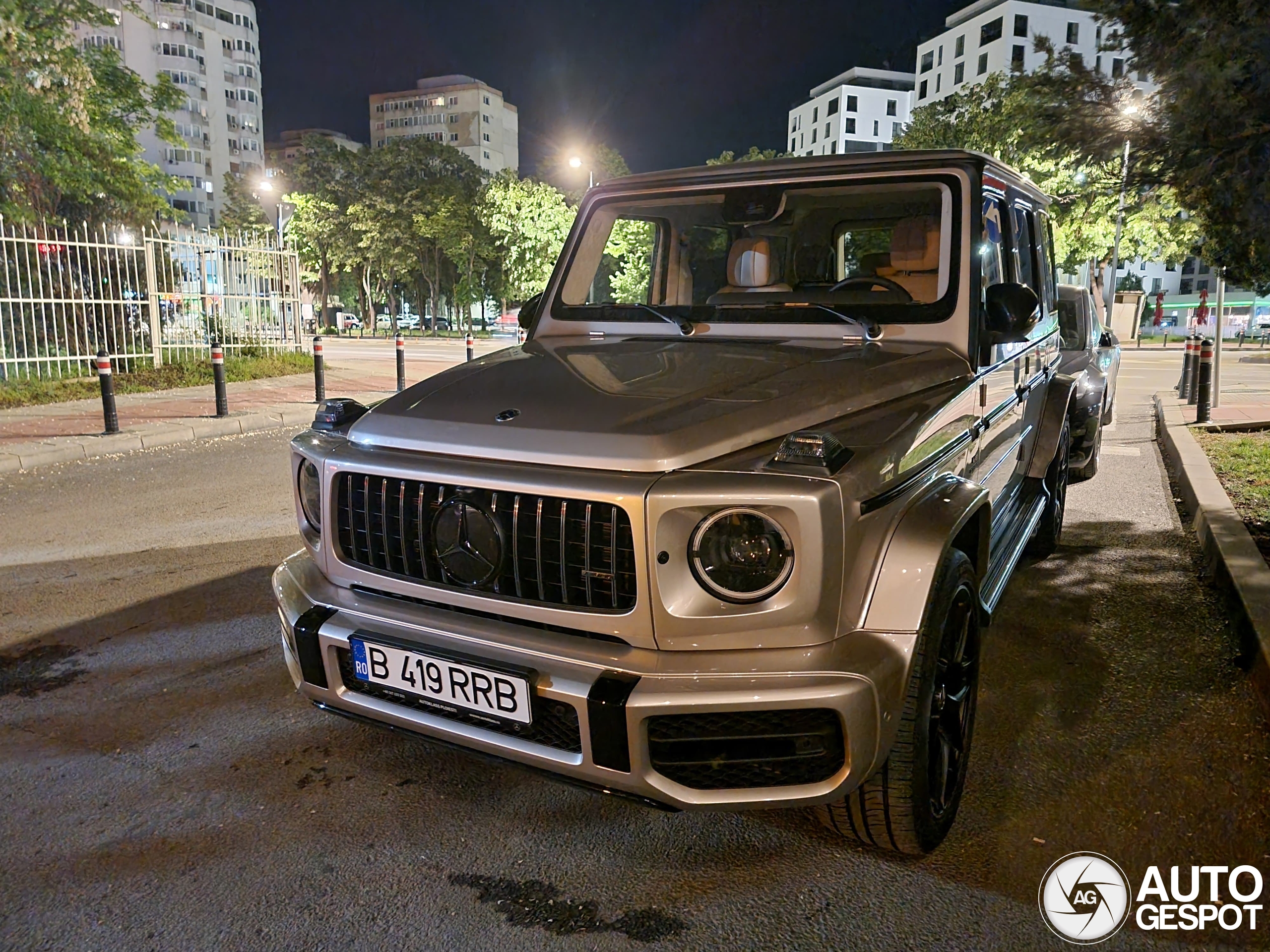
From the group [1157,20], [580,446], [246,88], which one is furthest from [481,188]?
[246,88]

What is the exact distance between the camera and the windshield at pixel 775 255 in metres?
3.33

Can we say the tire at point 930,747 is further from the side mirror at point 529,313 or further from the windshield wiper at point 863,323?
the side mirror at point 529,313

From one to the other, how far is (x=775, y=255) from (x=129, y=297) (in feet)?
→ 44.9

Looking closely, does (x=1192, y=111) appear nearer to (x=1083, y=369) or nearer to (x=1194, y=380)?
(x=1083, y=369)

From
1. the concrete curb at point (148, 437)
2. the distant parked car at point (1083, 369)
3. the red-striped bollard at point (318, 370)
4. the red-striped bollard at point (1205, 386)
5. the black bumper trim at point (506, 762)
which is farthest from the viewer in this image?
the red-striped bollard at point (318, 370)

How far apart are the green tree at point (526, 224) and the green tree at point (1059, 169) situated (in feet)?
50.3

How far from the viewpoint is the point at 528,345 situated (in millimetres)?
3582

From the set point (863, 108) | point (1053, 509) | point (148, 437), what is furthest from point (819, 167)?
point (863, 108)

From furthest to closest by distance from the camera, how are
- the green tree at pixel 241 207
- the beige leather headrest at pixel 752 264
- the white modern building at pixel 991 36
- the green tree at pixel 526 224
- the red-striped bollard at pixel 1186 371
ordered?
the green tree at pixel 241 207 < the white modern building at pixel 991 36 < the green tree at pixel 526 224 < the red-striped bollard at pixel 1186 371 < the beige leather headrest at pixel 752 264

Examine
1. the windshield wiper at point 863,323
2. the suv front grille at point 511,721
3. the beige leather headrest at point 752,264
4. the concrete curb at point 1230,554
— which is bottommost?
the concrete curb at point 1230,554

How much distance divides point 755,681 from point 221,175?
353ft

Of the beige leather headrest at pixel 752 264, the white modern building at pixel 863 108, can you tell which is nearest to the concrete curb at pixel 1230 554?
the beige leather headrest at pixel 752 264

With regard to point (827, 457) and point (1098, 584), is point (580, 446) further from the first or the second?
point (1098, 584)

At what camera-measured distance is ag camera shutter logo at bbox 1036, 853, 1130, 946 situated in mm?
2279
